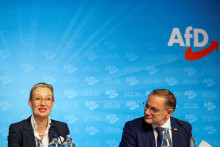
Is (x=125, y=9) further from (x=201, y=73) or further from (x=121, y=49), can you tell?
(x=201, y=73)

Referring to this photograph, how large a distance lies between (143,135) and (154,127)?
4.8 inches

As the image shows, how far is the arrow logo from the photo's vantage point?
4605mm

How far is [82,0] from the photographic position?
4352 millimetres

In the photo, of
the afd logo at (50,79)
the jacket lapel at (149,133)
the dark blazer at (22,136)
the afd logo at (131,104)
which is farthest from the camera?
the afd logo at (131,104)

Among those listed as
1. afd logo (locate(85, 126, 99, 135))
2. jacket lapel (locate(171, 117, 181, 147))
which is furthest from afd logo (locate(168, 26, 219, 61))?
jacket lapel (locate(171, 117, 181, 147))

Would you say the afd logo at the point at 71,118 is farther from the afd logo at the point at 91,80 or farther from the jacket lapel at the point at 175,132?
the jacket lapel at the point at 175,132

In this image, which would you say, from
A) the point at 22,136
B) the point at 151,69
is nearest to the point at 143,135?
the point at 22,136

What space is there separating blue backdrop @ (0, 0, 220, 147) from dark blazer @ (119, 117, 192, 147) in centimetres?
181

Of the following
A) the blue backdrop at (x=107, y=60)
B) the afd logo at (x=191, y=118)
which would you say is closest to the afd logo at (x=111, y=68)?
the blue backdrop at (x=107, y=60)

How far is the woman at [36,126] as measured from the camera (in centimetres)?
259

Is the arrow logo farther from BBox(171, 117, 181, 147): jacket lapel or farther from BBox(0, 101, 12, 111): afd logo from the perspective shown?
BBox(0, 101, 12, 111): afd logo

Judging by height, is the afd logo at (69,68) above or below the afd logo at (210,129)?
above

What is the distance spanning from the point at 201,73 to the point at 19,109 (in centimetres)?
267

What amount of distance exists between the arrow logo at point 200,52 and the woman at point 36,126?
256 cm
